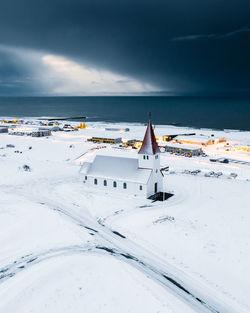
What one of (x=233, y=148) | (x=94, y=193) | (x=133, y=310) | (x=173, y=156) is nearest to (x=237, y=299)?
(x=133, y=310)

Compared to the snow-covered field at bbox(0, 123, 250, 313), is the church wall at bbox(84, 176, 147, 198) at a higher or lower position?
higher

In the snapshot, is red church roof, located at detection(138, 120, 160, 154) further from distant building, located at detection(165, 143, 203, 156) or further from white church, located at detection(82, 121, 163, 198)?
distant building, located at detection(165, 143, 203, 156)

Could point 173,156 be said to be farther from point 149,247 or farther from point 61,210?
point 149,247

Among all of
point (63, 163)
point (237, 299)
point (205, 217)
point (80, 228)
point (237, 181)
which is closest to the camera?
point (237, 299)

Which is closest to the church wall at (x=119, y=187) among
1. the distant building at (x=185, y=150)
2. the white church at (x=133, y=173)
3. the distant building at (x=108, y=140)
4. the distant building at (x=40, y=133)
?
the white church at (x=133, y=173)

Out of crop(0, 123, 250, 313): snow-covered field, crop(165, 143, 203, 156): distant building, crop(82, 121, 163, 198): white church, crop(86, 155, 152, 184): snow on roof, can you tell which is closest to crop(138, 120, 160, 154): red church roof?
crop(82, 121, 163, 198): white church

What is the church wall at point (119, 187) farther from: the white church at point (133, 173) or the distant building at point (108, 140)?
the distant building at point (108, 140)
